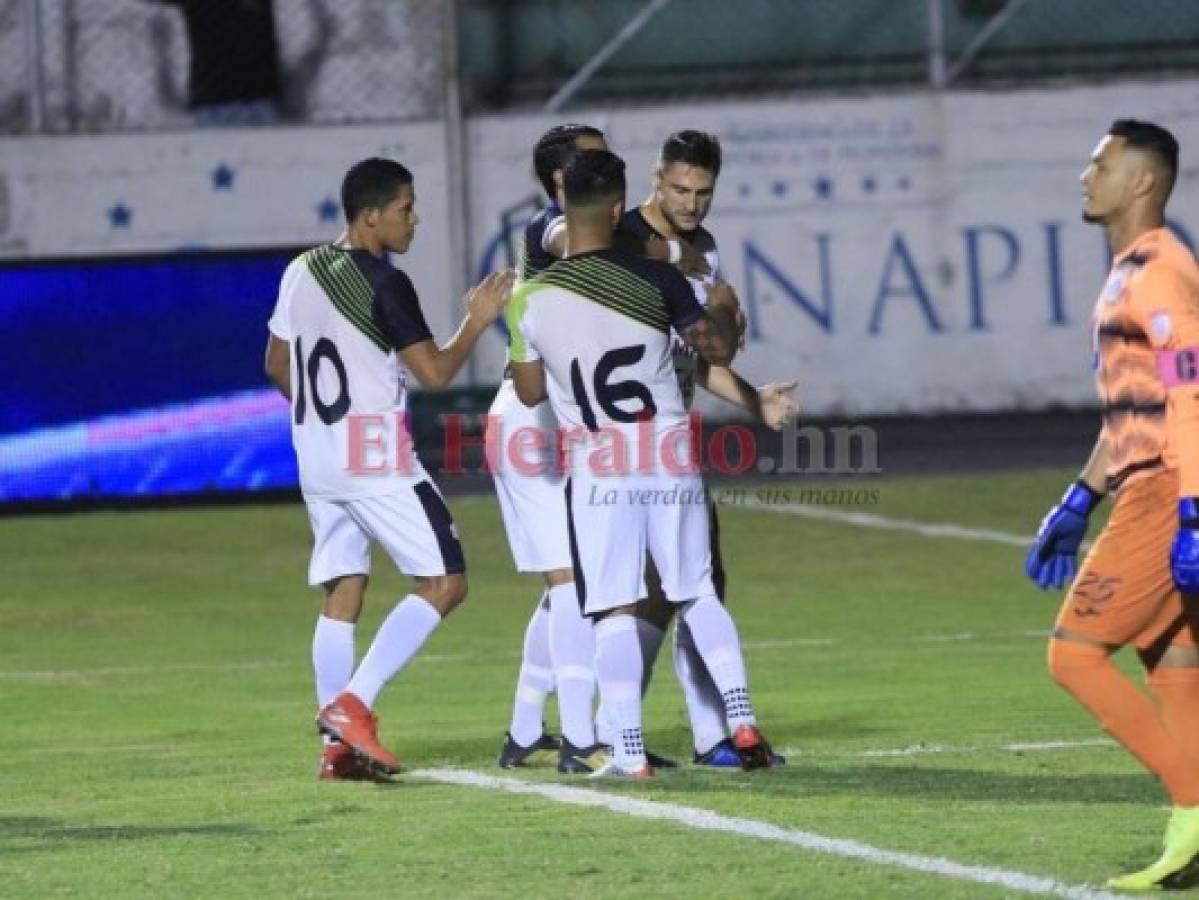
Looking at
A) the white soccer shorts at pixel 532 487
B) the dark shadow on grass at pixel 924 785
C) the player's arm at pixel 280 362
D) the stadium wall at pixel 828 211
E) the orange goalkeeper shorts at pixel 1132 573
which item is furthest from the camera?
the stadium wall at pixel 828 211

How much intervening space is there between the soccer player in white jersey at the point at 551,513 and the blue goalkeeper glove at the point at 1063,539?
2.45 meters

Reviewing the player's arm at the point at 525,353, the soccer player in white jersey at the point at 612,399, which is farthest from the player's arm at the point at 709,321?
the player's arm at the point at 525,353

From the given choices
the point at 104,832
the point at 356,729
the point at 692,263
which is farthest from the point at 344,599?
the point at 104,832

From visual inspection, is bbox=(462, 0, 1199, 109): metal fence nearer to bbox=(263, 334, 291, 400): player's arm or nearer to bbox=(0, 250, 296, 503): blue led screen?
bbox=(0, 250, 296, 503): blue led screen

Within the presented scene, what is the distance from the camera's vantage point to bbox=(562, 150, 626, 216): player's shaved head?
8.60m

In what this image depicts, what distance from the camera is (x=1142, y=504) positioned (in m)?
6.81

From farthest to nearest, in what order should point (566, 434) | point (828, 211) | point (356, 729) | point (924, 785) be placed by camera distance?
point (828, 211) < point (356, 729) < point (566, 434) < point (924, 785)

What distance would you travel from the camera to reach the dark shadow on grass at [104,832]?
309 inches

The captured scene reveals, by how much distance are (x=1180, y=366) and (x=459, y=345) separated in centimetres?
310

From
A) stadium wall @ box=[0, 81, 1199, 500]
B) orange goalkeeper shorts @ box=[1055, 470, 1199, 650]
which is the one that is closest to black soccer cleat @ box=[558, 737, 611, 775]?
orange goalkeeper shorts @ box=[1055, 470, 1199, 650]

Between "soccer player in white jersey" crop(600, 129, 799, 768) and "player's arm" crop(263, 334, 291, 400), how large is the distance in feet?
3.96

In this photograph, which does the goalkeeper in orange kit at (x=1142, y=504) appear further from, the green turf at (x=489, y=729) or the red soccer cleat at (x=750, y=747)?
the red soccer cleat at (x=750, y=747)

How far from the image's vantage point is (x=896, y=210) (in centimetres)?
2434

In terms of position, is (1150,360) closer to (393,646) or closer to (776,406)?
(776,406)
